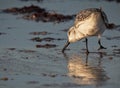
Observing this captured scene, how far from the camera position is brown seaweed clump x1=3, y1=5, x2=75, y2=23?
1827cm

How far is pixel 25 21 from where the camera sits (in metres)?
18.1

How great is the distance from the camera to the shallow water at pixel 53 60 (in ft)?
34.0

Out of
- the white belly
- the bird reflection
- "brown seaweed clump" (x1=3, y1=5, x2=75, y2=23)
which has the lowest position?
the bird reflection

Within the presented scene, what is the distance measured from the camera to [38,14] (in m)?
19.0

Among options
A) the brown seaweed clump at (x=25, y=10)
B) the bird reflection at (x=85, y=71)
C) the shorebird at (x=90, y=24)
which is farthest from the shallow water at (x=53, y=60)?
the brown seaweed clump at (x=25, y=10)

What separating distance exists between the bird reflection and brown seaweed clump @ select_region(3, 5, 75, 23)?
5.29m

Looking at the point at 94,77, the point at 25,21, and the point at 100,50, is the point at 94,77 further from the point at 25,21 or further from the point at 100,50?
the point at 25,21

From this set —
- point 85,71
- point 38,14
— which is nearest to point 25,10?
point 38,14

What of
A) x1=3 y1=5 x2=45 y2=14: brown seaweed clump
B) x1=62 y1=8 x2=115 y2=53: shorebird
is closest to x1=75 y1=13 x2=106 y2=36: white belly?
x1=62 y1=8 x2=115 y2=53: shorebird

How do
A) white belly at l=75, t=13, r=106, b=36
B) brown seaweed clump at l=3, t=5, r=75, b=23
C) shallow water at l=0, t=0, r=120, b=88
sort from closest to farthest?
shallow water at l=0, t=0, r=120, b=88
white belly at l=75, t=13, r=106, b=36
brown seaweed clump at l=3, t=5, r=75, b=23

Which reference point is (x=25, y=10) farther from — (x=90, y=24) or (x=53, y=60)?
(x=53, y=60)

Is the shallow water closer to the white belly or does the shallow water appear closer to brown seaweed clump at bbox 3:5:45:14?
the white belly

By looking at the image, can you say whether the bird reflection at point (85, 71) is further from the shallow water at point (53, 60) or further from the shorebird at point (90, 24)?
the shorebird at point (90, 24)

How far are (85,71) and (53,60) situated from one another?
1.29 m
